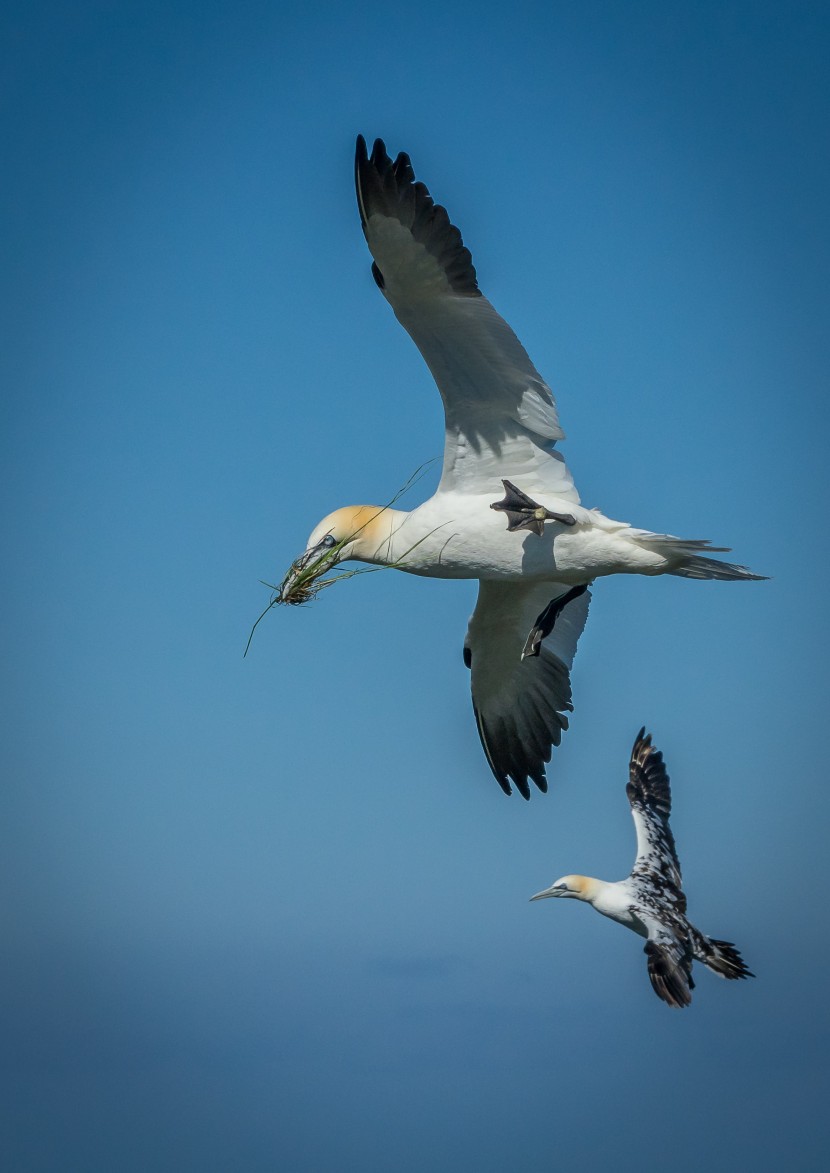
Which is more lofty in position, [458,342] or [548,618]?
[458,342]

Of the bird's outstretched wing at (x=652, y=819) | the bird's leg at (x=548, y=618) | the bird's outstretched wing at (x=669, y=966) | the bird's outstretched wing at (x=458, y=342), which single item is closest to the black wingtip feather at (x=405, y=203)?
the bird's outstretched wing at (x=458, y=342)

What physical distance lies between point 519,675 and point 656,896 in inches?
156

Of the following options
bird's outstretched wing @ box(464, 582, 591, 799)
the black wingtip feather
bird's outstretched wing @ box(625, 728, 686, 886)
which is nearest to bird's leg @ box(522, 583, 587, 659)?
bird's outstretched wing @ box(464, 582, 591, 799)

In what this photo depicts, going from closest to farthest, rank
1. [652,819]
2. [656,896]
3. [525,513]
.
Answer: [525,513] < [656,896] < [652,819]

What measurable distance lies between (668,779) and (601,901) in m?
1.95

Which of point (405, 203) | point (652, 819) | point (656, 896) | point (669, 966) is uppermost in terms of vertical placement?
point (405, 203)

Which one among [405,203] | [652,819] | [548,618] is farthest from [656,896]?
[405,203]

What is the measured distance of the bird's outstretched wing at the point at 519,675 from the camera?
505 inches

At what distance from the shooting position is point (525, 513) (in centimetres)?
1094

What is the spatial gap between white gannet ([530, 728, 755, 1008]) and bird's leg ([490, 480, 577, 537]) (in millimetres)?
5039

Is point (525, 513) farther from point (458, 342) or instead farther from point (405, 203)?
point (405, 203)

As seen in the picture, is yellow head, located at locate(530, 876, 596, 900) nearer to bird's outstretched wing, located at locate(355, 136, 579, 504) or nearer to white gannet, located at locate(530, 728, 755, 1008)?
white gannet, located at locate(530, 728, 755, 1008)

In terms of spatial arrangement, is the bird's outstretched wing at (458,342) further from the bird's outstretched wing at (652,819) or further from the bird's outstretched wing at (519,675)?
the bird's outstretched wing at (652,819)

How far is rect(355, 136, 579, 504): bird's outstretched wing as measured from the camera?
1028 centimetres
